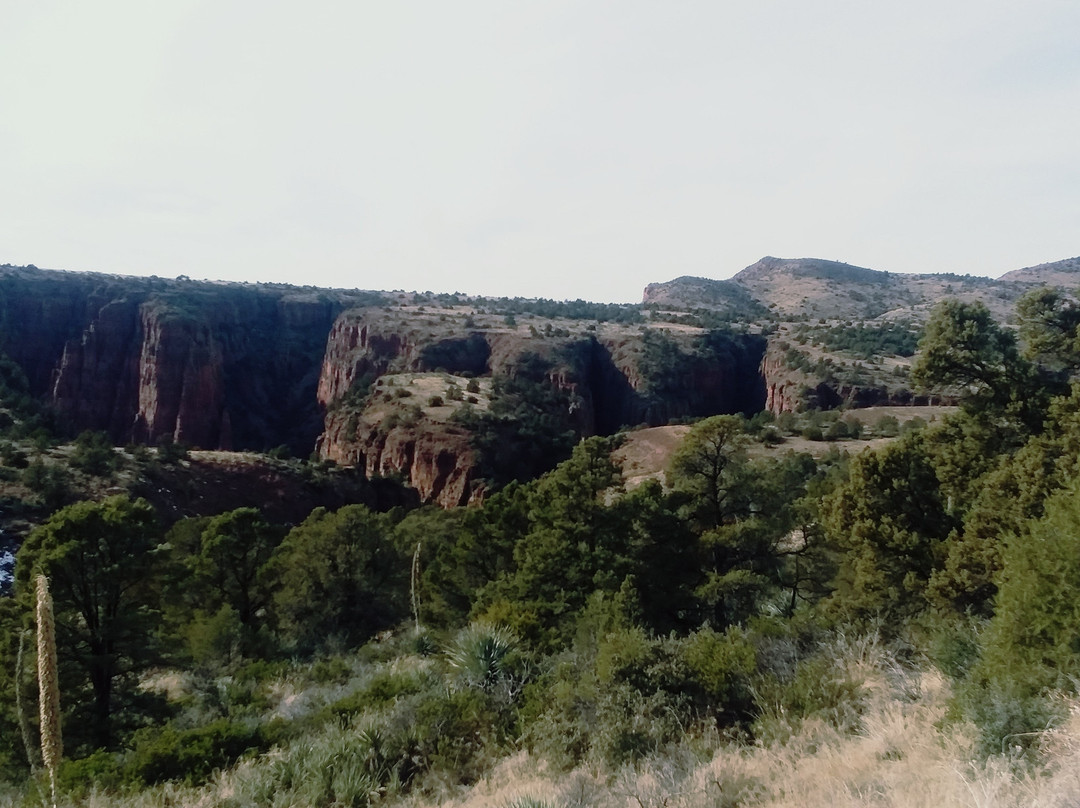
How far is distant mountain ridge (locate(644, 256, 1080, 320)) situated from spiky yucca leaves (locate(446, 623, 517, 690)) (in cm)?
9811

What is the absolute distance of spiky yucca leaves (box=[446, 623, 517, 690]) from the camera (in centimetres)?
968

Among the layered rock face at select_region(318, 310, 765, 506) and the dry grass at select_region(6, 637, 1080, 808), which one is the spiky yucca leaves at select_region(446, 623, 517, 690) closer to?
the dry grass at select_region(6, 637, 1080, 808)

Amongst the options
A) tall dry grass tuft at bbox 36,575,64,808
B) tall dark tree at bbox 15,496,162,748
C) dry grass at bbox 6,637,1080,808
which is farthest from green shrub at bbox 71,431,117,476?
tall dry grass tuft at bbox 36,575,64,808

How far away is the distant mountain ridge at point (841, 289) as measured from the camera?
107438 mm

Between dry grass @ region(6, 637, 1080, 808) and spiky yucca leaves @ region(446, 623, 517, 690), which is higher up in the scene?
dry grass @ region(6, 637, 1080, 808)

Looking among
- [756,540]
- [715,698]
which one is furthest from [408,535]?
[715,698]

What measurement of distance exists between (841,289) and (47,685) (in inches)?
5420

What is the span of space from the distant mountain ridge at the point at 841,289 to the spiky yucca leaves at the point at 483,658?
98112 mm

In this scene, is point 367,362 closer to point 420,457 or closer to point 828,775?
point 420,457

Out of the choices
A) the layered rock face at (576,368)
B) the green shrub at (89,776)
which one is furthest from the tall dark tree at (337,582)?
the layered rock face at (576,368)

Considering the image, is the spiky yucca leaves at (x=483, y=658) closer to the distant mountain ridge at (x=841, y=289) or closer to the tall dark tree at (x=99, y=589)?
the tall dark tree at (x=99, y=589)

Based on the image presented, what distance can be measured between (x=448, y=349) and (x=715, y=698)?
66240 mm

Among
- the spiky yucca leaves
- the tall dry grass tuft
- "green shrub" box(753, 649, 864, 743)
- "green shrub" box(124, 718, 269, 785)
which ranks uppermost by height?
the tall dry grass tuft

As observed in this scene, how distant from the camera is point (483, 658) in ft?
32.8
